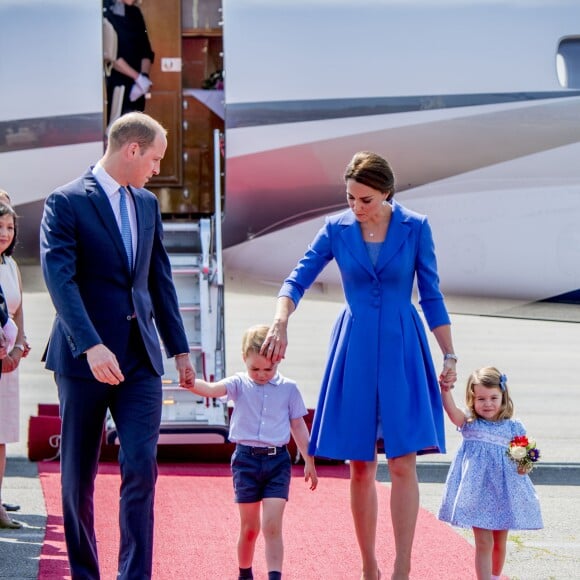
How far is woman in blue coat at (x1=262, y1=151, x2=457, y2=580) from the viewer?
459 centimetres

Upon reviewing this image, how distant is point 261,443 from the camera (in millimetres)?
4742

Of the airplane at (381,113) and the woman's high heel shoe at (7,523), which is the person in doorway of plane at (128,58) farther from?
the woman's high heel shoe at (7,523)

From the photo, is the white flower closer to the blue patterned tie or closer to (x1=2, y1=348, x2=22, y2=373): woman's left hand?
the blue patterned tie

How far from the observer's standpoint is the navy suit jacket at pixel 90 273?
412 cm

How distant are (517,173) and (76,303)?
196 inches

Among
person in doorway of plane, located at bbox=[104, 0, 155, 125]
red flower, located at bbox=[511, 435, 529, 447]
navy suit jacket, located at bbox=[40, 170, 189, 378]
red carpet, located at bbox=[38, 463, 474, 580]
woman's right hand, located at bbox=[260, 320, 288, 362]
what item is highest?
person in doorway of plane, located at bbox=[104, 0, 155, 125]

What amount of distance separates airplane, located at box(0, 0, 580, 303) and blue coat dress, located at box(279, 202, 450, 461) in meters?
3.61

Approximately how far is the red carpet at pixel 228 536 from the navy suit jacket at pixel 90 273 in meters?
1.21

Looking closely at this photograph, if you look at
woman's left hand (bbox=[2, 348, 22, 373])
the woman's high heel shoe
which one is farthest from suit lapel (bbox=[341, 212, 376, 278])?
the woman's high heel shoe

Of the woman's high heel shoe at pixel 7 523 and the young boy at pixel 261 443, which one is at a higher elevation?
the young boy at pixel 261 443

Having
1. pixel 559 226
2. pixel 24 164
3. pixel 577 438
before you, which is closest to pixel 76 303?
pixel 24 164

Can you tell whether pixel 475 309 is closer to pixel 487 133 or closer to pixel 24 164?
pixel 487 133

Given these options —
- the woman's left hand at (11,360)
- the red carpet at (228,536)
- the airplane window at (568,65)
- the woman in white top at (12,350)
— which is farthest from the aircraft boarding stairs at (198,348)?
the airplane window at (568,65)

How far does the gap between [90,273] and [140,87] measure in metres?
5.17
